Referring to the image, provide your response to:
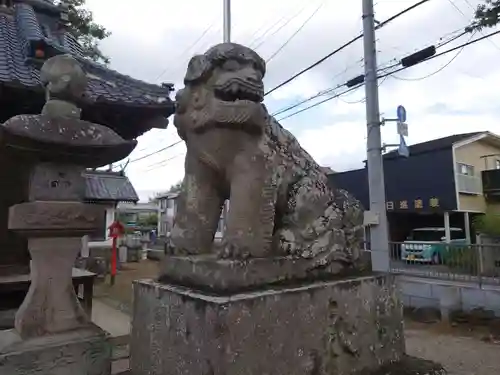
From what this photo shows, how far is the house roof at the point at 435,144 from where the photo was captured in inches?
541

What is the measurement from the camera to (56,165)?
279 cm

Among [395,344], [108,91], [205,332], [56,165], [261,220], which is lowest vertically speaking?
[395,344]

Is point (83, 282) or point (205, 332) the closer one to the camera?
point (205, 332)

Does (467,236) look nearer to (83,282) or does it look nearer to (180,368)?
(83,282)

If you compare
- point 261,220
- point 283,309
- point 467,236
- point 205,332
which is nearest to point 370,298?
point 283,309

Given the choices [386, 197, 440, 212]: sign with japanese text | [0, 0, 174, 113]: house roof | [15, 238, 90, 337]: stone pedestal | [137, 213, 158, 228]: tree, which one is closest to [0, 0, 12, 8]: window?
[0, 0, 174, 113]: house roof

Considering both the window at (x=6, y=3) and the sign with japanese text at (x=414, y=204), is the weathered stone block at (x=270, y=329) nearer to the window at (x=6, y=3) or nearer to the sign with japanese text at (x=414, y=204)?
the window at (x=6, y=3)

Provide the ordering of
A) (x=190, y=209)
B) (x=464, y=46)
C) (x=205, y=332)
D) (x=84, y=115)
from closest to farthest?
(x=205, y=332), (x=190, y=209), (x=84, y=115), (x=464, y=46)

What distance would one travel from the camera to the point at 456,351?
4.80 m

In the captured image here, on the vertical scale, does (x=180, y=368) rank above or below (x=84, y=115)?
below

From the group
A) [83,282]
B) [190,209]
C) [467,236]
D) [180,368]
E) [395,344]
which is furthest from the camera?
[467,236]

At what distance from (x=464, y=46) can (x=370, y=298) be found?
5119 millimetres

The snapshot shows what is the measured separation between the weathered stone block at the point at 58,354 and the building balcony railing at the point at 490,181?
14890mm

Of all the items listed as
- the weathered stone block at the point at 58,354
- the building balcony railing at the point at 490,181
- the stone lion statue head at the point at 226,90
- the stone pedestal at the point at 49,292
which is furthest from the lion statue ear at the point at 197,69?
the building balcony railing at the point at 490,181
